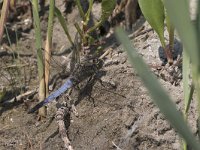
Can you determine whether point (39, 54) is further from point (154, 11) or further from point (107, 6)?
point (154, 11)

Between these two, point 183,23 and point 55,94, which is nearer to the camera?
point 183,23

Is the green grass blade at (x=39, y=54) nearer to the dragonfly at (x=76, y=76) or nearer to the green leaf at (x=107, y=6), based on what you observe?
the dragonfly at (x=76, y=76)

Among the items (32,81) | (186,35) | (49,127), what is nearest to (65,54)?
(32,81)

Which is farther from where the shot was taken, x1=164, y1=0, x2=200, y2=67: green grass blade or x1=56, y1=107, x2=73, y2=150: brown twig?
x1=56, y1=107, x2=73, y2=150: brown twig

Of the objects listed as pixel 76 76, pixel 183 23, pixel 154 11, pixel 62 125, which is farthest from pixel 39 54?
pixel 183 23

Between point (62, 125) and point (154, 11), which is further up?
point (154, 11)

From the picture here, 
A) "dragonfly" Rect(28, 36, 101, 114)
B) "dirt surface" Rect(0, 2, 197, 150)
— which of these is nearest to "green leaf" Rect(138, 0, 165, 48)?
"dirt surface" Rect(0, 2, 197, 150)

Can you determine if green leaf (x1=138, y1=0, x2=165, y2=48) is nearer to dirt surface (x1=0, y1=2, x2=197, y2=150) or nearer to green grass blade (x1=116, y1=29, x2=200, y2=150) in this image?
dirt surface (x1=0, y1=2, x2=197, y2=150)
